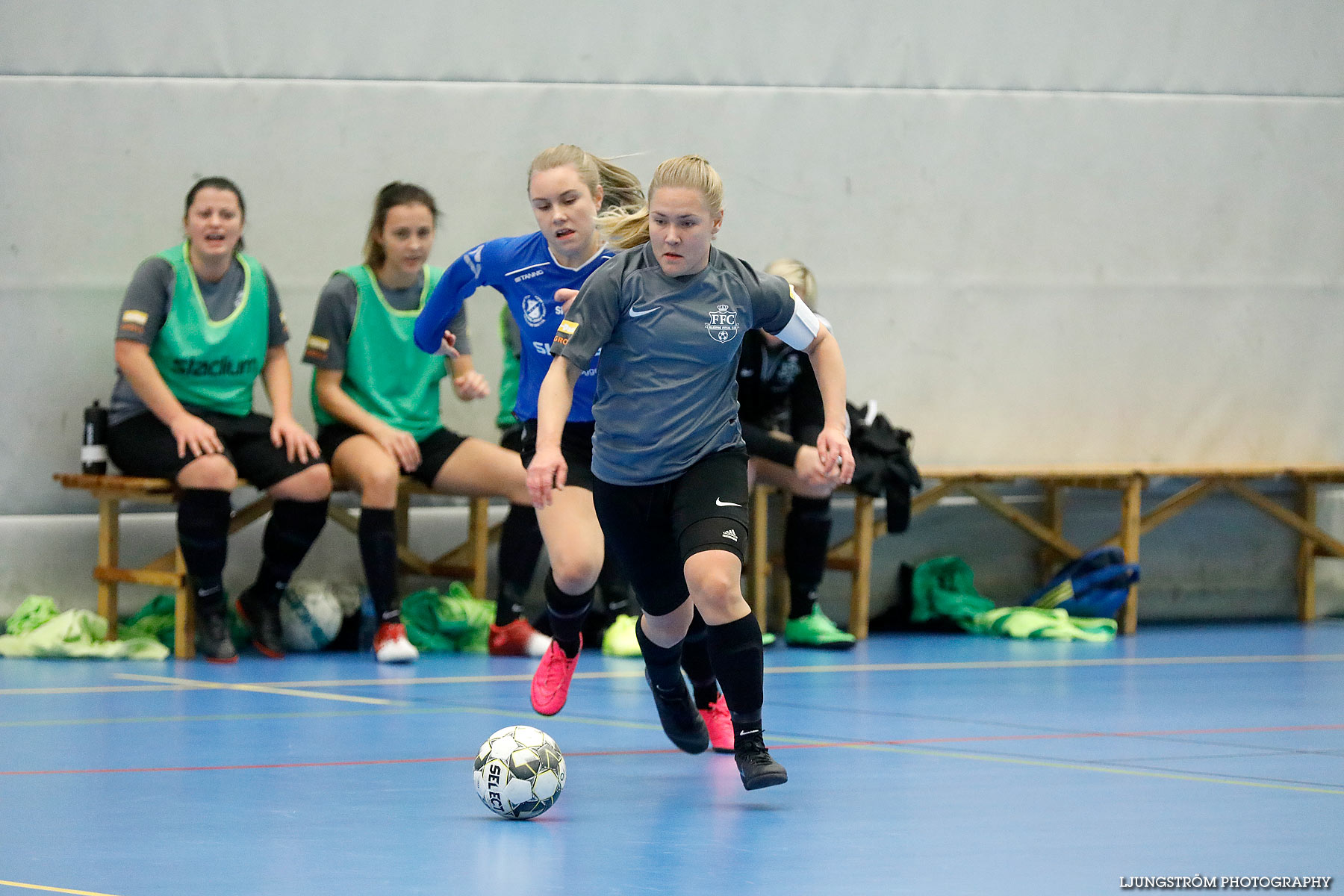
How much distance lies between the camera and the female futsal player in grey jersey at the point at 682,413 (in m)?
3.70

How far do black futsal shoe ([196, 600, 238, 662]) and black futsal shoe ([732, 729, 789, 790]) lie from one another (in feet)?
10.2

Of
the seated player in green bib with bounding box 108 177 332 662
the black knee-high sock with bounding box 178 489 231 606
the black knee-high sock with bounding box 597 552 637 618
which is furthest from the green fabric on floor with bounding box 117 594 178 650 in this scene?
the black knee-high sock with bounding box 597 552 637 618

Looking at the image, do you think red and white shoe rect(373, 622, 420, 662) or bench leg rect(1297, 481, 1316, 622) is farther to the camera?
bench leg rect(1297, 481, 1316, 622)

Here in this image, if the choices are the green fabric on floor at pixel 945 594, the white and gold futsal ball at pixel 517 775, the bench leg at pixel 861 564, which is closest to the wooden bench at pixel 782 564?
the bench leg at pixel 861 564

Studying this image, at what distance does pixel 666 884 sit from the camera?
2.88m

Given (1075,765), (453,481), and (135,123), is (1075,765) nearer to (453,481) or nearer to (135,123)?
(453,481)

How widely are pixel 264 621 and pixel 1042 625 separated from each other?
3495 millimetres

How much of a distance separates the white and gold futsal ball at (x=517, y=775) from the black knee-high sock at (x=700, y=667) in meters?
0.99

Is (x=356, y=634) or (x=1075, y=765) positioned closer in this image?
(x=1075, y=765)

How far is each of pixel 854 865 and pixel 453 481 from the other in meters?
3.85

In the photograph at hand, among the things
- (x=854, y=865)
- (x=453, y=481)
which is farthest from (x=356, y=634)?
(x=854, y=865)

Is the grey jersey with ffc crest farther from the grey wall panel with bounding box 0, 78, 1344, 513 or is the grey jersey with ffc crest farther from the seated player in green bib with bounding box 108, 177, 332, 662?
the grey wall panel with bounding box 0, 78, 1344, 513

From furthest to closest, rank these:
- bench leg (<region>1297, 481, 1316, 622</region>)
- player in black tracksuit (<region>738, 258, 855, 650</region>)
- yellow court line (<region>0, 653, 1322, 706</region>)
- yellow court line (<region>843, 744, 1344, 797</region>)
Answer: bench leg (<region>1297, 481, 1316, 622</region>) → player in black tracksuit (<region>738, 258, 855, 650</region>) → yellow court line (<region>0, 653, 1322, 706</region>) → yellow court line (<region>843, 744, 1344, 797</region>)

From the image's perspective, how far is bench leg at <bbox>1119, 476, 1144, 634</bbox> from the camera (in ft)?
25.2
